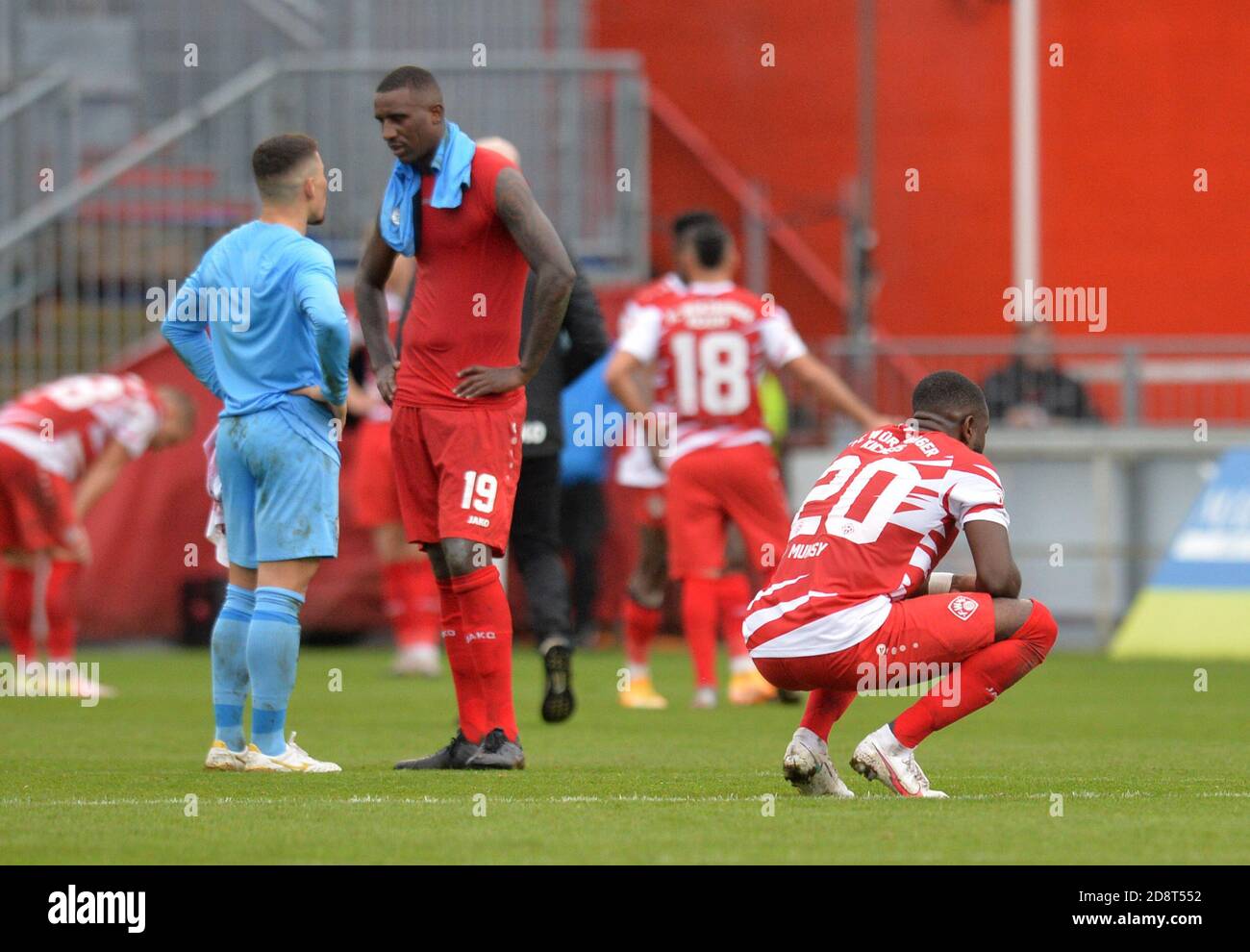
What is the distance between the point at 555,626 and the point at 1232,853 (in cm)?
407

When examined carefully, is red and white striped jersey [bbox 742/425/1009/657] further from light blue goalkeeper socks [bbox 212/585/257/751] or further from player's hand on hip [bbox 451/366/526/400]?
light blue goalkeeper socks [bbox 212/585/257/751]

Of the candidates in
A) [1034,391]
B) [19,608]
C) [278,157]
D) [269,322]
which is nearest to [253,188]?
[19,608]

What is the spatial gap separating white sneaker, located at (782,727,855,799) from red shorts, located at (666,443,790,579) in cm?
400

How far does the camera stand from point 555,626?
895 centimetres

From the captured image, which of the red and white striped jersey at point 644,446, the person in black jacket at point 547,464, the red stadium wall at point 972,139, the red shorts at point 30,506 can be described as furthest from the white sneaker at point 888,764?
the red stadium wall at point 972,139

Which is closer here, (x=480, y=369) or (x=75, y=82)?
(x=480, y=369)

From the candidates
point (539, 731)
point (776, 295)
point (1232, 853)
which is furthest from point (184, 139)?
point (1232, 853)

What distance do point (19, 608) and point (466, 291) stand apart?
5.38 meters

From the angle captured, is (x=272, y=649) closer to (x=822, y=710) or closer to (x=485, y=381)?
(x=485, y=381)

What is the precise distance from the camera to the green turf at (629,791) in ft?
17.6
